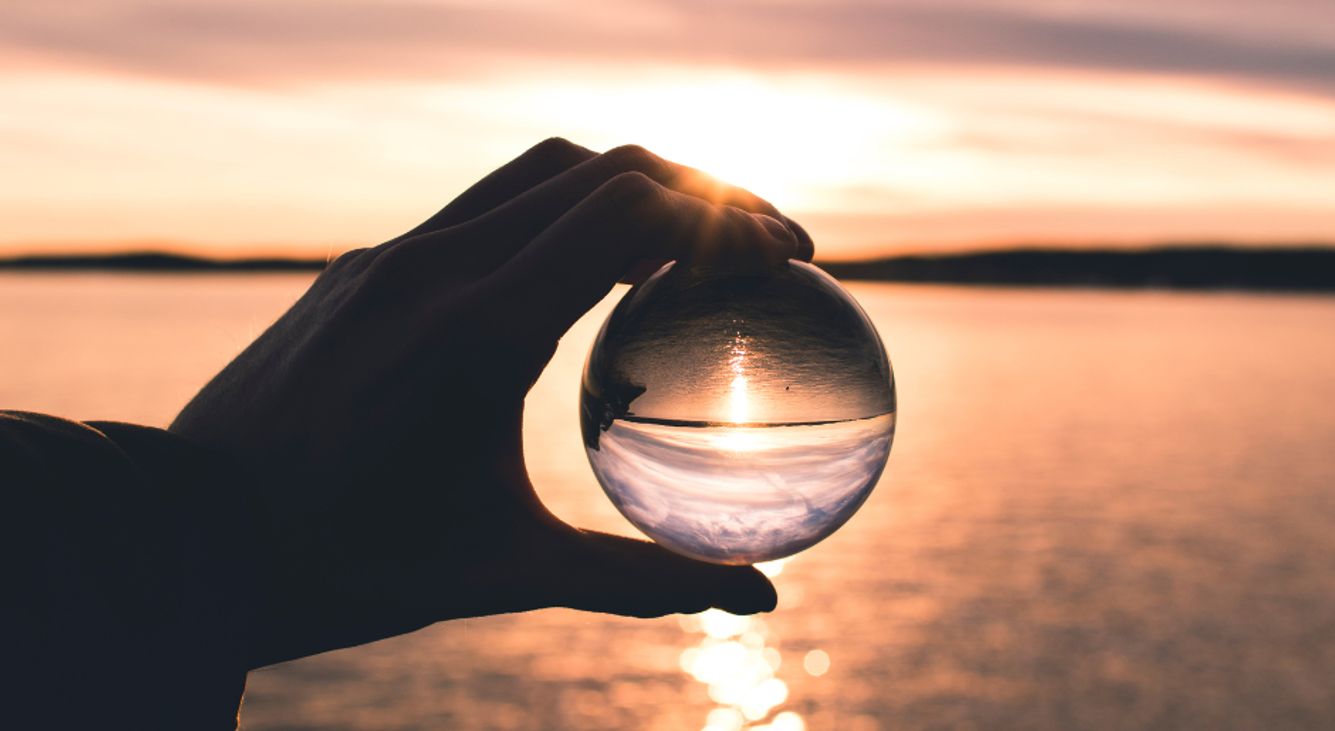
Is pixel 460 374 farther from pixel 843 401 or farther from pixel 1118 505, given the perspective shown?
pixel 1118 505

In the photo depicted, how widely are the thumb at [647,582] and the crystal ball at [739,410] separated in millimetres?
44

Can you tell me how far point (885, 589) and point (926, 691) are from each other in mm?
7315

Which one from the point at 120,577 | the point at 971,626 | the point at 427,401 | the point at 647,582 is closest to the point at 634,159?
the point at 427,401

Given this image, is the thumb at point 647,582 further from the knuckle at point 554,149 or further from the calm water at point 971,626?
the calm water at point 971,626

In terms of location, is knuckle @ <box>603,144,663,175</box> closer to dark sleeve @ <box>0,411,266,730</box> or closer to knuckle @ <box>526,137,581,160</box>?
knuckle @ <box>526,137,581,160</box>

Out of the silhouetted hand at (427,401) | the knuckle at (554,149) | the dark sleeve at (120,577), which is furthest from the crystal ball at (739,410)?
the dark sleeve at (120,577)

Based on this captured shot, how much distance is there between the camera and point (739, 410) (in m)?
2.46

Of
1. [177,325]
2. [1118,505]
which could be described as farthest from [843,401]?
[177,325]

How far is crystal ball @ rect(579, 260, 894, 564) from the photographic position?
2.47 m

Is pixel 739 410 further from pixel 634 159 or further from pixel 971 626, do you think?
pixel 971 626

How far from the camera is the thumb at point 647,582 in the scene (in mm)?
2531

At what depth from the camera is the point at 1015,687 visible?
3416 centimetres

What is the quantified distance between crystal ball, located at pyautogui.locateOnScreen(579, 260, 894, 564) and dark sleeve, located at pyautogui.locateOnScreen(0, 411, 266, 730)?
0.90 metres

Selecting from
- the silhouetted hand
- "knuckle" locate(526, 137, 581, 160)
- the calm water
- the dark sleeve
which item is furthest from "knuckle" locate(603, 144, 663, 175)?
the calm water
